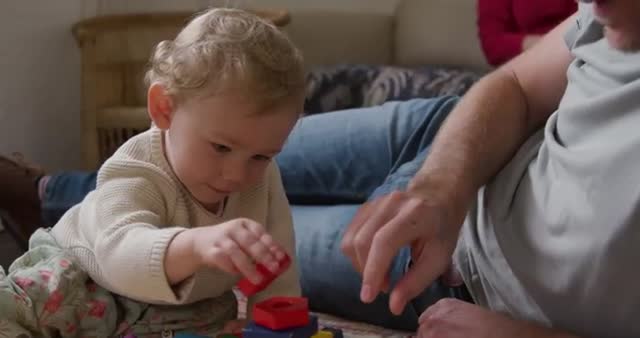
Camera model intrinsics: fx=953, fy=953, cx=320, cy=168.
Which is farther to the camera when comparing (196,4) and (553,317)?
(196,4)

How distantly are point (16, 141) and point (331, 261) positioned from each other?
1324 mm

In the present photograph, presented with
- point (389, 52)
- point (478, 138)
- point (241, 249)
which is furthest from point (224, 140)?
point (389, 52)

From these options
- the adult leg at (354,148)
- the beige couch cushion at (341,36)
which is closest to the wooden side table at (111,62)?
the beige couch cushion at (341,36)

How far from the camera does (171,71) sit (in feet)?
3.19

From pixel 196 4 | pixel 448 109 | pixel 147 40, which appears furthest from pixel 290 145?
pixel 196 4

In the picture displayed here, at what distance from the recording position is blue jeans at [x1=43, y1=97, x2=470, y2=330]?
4.08ft

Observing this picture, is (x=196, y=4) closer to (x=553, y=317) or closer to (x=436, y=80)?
(x=436, y=80)

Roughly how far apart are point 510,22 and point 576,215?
151 cm

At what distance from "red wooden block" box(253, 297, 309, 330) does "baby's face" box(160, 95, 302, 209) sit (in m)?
0.15

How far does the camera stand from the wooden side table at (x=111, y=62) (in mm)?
2311

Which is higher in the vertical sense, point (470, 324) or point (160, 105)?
point (160, 105)

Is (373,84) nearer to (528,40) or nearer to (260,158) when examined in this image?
(528,40)

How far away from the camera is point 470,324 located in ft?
3.05

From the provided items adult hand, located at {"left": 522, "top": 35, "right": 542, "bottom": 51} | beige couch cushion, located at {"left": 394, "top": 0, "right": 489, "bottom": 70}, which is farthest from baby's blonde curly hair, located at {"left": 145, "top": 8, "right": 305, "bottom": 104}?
beige couch cushion, located at {"left": 394, "top": 0, "right": 489, "bottom": 70}
